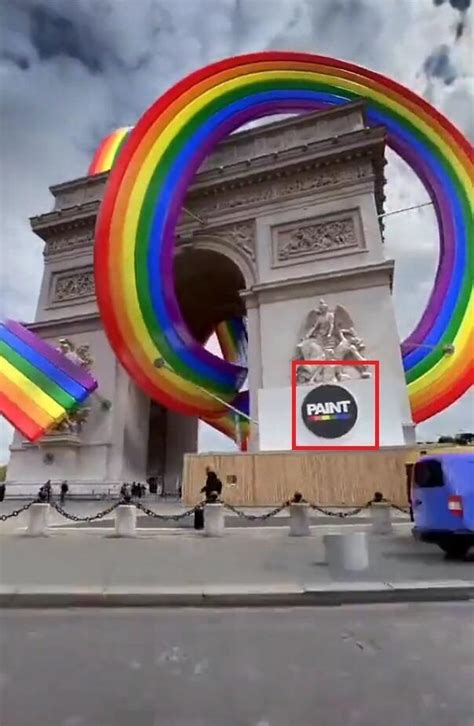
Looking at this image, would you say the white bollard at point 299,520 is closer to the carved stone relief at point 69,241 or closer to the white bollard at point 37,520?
the white bollard at point 37,520

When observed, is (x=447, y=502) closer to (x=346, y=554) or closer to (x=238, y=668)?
(x=346, y=554)

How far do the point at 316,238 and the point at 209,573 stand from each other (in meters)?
16.0

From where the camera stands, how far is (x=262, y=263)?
19.7 metres

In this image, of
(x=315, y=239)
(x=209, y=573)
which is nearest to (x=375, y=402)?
(x=315, y=239)

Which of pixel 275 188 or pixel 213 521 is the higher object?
pixel 275 188

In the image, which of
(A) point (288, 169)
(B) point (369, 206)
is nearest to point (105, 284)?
(A) point (288, 169)

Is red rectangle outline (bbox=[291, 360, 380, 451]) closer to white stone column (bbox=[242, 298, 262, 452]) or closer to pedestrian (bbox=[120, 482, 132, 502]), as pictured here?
white stone column (bbox=[242, 298, 262, 452])

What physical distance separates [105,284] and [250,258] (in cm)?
620

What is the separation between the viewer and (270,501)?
47.5 ft

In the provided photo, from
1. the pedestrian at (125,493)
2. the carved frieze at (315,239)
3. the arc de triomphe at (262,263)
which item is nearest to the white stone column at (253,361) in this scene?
the arc de triomphe at (262,263)

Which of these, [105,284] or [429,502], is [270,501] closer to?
[429,502]

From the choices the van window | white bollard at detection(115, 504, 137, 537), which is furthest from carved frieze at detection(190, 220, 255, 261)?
the van window

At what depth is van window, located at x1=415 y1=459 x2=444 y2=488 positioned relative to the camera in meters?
6.53

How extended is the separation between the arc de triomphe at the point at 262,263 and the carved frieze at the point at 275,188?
47mm
